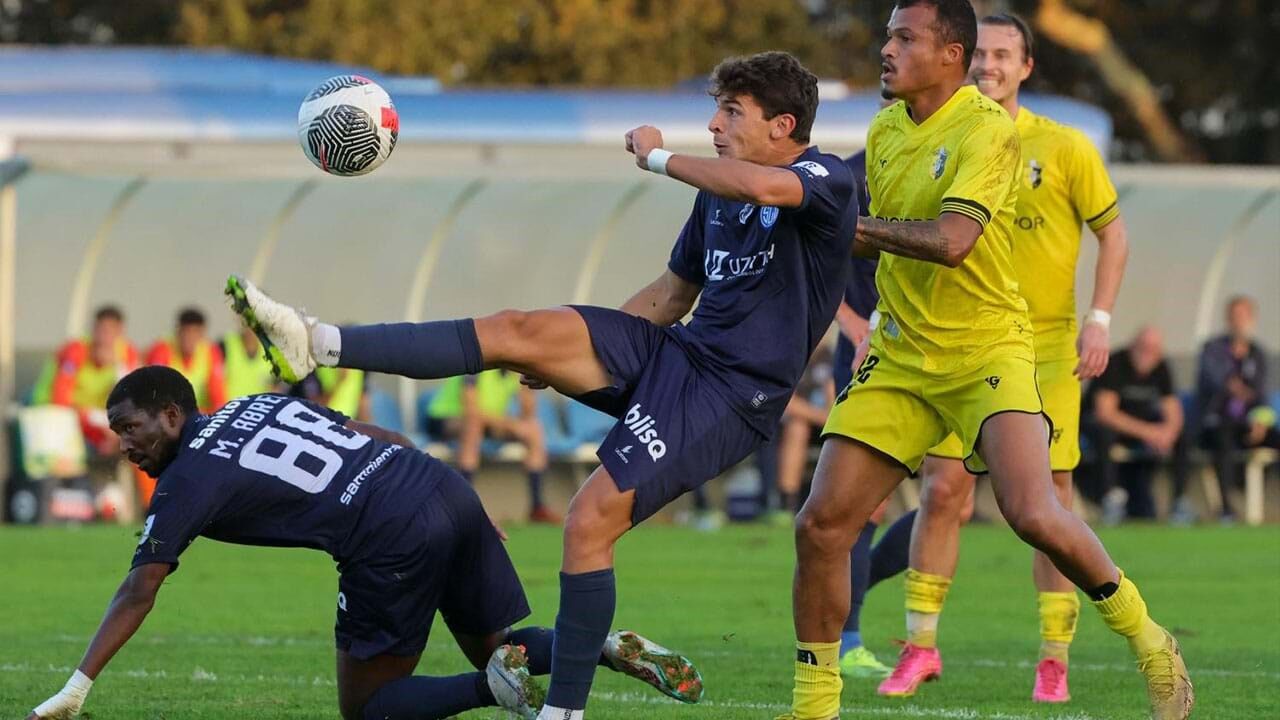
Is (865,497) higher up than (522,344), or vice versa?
(522,344)

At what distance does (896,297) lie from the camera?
6820 mm

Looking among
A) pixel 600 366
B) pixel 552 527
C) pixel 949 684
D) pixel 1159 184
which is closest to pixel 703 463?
pixel 600 366

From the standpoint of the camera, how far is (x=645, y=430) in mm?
6082

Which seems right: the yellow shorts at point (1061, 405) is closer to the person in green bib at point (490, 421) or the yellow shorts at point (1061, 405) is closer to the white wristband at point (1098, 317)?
the white wristband at point (1098, 317)

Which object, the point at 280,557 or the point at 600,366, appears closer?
the point at 600,366

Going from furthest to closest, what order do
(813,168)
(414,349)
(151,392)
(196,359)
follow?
1. (196,359)
2. (151,392)
3. (813,168)
4. (414,349)

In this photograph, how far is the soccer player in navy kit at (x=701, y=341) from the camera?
5.95m

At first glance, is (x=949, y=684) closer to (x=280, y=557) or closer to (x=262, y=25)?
(x=280, y=557)

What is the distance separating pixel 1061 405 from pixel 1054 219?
2.30ft

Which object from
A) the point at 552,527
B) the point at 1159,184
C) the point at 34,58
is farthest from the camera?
the point at 34,58

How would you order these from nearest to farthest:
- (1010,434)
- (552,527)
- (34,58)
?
(1010,434) → (552,527) → (34,58)

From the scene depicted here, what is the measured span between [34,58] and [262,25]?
9.17 metres

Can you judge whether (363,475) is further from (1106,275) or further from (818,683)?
(1106,275)

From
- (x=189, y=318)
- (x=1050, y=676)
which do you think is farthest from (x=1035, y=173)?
(x=189, y=318)
